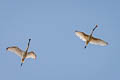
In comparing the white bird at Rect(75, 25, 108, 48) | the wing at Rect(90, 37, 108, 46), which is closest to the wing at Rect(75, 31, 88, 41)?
the white bird at Rect(75, 25, 108, 48)

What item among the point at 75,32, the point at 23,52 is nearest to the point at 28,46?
the point at 23,52

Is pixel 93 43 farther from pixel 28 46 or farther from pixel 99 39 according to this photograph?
pixel 28 46

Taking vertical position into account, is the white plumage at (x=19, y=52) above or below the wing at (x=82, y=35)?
below

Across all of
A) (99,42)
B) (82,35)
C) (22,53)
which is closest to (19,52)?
(22,53)

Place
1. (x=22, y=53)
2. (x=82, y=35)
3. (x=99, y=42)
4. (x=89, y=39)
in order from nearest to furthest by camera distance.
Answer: (x=89, y=39)
(x=82, y=35)
(x=22, y=53)
(x=99, y=42)

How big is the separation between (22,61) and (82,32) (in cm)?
805

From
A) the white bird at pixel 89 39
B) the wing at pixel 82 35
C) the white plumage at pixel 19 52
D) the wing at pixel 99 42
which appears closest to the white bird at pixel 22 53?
the white plumage at pixel 19 52

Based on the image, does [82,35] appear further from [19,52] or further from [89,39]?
[19,52]

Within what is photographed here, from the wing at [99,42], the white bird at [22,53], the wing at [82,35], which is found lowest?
the white bird at [22,53]

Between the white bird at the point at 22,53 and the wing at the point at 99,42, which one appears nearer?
the white bird at the point at 22,53

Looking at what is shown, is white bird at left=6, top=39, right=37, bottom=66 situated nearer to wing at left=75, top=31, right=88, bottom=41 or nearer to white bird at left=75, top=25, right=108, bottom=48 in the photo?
wing at left=75, top=31, right=88, bottom=41

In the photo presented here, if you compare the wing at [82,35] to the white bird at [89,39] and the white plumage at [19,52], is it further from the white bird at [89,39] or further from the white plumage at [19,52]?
the white plumage at [19,52]

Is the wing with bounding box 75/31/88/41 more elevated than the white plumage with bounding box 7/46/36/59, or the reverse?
the wing with bounding box 75/31/88/41

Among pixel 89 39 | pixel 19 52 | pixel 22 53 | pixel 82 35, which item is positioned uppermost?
pixel 82 35
